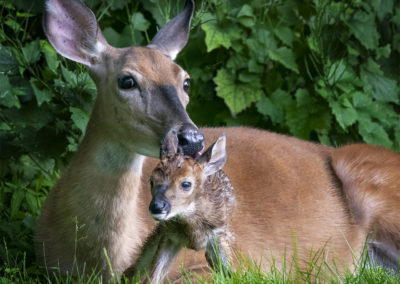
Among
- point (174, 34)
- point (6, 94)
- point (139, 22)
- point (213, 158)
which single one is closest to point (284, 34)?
point (139, 22)

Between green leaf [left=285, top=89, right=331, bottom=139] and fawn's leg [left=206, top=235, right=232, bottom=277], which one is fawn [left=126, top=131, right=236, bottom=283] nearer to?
fawn's leg [left=206, top=235, right=232, bottom=277]

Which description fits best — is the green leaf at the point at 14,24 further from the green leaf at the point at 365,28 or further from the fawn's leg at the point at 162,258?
the green leaf at the point at 365,28

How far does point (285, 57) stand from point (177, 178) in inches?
122

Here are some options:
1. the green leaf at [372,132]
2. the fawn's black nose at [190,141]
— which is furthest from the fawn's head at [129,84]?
the green leaf at [372,132]

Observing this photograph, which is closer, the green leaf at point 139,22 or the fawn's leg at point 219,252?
the fawn's leg at point 219,252

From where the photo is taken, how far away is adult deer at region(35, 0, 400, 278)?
398cm

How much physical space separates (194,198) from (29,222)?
6.83ft

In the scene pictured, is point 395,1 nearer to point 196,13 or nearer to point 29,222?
point 196,13

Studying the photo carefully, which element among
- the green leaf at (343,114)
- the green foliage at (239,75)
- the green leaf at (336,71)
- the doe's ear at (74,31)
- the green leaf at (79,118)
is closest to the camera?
the doe's ear at (74,31)

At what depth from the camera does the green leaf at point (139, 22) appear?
226 inches

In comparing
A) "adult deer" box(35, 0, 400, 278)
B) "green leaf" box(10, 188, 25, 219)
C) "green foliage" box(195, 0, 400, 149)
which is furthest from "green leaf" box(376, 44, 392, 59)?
"green leaf" box(10, 188, 25, 219)

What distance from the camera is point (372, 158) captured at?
5.16 meters

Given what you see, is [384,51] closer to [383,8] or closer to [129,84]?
[383,8]

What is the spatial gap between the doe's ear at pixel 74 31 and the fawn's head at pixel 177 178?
123 centimetres
